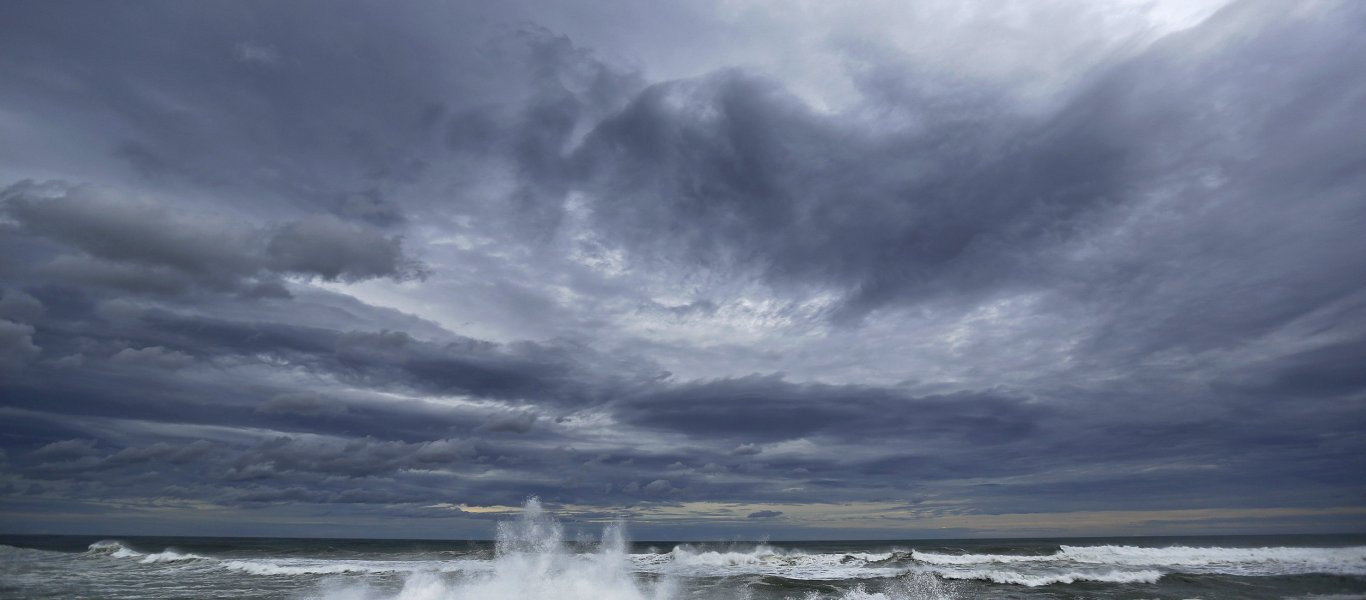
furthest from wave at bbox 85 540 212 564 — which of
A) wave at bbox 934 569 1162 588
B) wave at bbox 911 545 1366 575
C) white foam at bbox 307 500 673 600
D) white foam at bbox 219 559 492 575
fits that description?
wave at bbox 911 545 1366 575

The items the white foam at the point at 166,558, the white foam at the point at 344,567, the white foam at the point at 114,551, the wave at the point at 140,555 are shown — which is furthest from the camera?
the white foam at the point at 114,551

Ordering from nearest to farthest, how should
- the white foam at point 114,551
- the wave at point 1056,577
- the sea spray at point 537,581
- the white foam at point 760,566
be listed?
the sea spray at point 537,581 < the wave at point 1056,577 < the white foam at point 760,566 < the white foam at point 114,551

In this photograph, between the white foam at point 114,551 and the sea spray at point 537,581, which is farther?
the white foam at point 114,551

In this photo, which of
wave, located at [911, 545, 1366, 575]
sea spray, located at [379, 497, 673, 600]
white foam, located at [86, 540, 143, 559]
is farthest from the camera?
white foam, located at [86, 540, 143, 559]

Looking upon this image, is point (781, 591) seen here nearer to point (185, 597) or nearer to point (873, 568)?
point (873, 568)

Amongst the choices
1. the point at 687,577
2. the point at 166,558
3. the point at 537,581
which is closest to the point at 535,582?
the point at 537,581

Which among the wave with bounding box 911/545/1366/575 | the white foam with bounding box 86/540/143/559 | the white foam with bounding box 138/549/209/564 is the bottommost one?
the white foam with bounding box 86/540/143/559

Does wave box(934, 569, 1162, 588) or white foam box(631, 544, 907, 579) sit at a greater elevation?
wave box(934, 569, 1162, 588)

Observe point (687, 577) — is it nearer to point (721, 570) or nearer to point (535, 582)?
point (721, 570)

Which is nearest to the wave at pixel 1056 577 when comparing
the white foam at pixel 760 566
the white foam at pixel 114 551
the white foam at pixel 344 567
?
the white foam at pixel 760 566

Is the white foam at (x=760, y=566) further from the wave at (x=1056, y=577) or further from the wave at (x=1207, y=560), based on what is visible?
the wave at (x=1207, y=560)

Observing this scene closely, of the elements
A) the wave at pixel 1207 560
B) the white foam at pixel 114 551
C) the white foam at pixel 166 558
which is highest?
the wave at pixel 1207 560

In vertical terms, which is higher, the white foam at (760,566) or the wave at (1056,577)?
the wave at (1056,577)

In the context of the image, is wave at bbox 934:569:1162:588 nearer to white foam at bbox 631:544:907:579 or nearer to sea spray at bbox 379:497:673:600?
white foam at bbox 631:544:907:579
